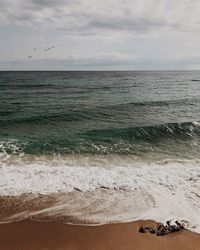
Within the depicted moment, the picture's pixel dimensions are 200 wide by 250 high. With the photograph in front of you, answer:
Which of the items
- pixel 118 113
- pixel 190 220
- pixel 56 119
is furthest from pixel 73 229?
pixel 118 113

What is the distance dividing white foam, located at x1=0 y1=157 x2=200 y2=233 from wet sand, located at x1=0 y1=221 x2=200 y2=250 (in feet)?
2.40

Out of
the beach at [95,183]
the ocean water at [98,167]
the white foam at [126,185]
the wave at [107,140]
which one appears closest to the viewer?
the beach at [95,183]

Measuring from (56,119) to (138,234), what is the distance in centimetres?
1822

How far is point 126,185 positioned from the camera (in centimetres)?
1288

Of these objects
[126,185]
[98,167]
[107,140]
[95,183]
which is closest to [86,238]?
[95,183]

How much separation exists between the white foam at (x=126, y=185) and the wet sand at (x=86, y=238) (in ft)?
2.40

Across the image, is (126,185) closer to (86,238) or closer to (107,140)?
(86,238)

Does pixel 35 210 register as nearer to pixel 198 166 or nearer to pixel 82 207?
pixel 82 207

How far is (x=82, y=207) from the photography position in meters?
10.8

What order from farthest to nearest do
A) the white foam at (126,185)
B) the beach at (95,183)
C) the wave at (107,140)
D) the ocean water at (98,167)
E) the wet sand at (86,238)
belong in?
the wave at (107,140) < the ocean water at (98,167) < the white foam at (126,185) < the beach at (95,183) < the wet sand at (86,238)

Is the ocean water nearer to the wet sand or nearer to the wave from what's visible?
the wave

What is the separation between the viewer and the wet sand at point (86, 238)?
8.39 m

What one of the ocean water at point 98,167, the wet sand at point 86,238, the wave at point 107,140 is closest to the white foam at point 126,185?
the ocean water at point 98,167

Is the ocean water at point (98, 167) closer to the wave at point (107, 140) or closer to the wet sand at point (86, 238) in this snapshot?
the wave at point (107, 140)
